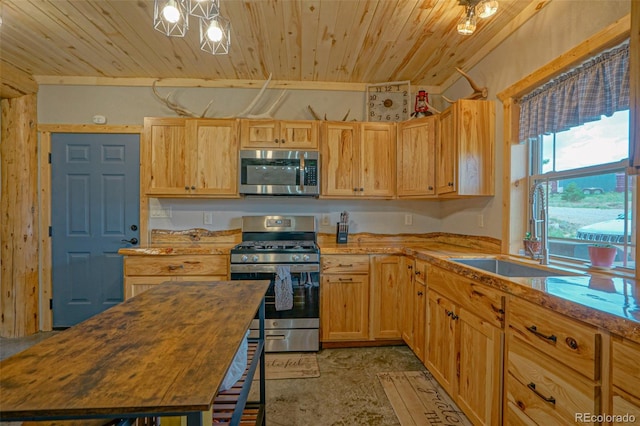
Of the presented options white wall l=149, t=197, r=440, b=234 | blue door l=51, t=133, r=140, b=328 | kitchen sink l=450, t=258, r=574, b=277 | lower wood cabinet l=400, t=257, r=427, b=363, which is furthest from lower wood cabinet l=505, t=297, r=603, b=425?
blue door l=51, t=133, r=140, b=328

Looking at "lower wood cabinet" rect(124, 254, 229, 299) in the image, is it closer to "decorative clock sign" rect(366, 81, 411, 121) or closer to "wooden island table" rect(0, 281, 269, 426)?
"wooden island table" rect(0, 281, 269, 426)

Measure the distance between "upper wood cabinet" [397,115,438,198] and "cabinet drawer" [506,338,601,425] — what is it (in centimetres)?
171

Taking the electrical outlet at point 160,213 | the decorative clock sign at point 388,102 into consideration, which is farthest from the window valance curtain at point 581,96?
the electrical outlet at point 160,213

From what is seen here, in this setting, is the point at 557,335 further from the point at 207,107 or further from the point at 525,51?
the point at 207,107

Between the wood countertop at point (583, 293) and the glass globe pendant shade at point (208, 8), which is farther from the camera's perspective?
the glass globe pendant shade at point (208, 8)

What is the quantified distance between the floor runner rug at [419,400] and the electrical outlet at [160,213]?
2.66 metres

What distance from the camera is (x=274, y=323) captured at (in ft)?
8.73

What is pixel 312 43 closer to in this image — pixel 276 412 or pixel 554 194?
pixel 554 194

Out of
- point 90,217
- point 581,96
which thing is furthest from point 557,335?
point 90,217

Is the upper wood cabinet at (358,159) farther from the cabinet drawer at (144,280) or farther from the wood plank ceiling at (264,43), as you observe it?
the cabinet drawer at (144,280)

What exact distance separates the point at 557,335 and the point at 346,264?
1.75m

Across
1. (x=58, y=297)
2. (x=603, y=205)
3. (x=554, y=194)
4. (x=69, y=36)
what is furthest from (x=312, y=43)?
(x=58, y=297)

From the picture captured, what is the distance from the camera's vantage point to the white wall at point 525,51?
162cm

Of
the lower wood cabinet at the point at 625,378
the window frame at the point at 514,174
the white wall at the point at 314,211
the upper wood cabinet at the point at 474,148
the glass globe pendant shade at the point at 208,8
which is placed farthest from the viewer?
the white wall at the point at 314,211
